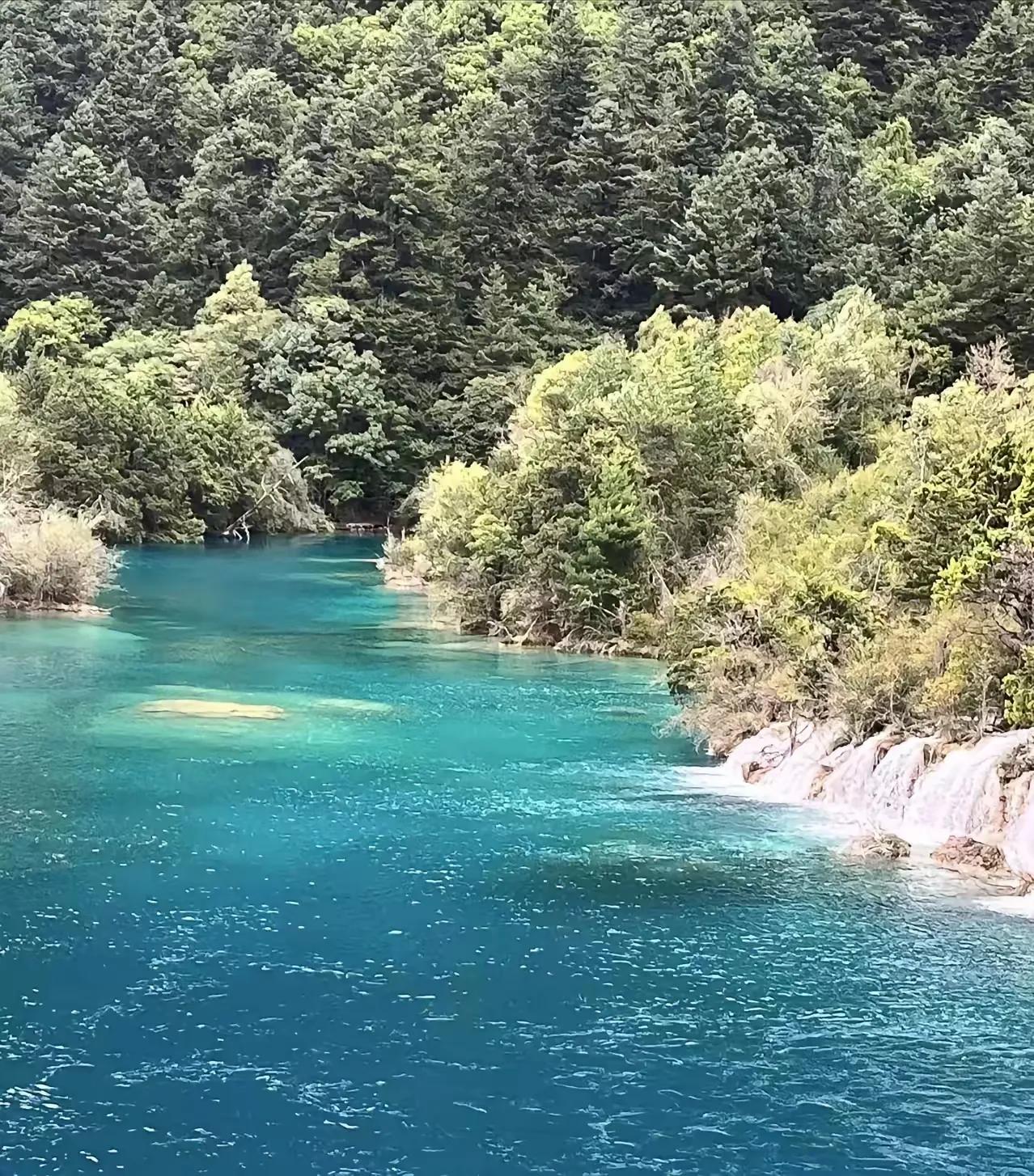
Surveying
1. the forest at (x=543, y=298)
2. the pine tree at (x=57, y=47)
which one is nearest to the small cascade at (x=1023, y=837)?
the forest at (x=543, y=298)

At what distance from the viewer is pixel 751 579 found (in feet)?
124

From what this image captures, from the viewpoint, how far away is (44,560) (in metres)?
53.4

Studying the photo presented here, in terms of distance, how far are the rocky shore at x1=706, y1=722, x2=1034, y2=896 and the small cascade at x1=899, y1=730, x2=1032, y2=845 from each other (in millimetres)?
18

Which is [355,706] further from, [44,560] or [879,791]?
[44,560]

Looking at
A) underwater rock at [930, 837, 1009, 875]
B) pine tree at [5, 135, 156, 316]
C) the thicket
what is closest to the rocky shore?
underwater rock at [930, 837, 1009, 875]

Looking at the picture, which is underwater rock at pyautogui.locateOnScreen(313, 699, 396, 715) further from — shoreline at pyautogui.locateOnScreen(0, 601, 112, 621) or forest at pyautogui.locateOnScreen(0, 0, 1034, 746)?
shoreline at pyautogui.locateOnScreen(0, 601, 112, 621)

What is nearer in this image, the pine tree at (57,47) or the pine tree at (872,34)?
the pine tree at (872,34)

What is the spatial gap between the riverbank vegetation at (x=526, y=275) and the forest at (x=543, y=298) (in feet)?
0.80

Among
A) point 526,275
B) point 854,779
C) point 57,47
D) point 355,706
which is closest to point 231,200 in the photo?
point 526,275

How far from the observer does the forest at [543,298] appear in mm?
47344

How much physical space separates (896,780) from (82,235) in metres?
95.6

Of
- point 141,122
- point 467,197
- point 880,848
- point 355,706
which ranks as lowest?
point 880,848

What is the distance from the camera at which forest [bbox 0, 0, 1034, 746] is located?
4734 centimetres

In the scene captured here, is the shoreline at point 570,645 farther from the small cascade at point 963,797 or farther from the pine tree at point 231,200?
the pine tree at point 231,200
